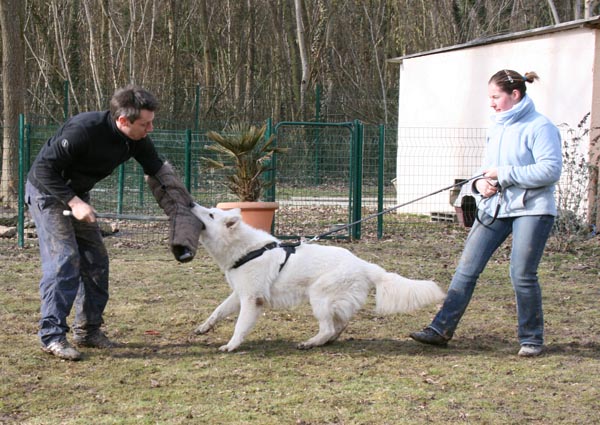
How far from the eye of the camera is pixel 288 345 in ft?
17.4

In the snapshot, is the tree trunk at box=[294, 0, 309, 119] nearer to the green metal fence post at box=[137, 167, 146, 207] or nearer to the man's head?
the green metal fence post at box=[137, 167, 146, 207]

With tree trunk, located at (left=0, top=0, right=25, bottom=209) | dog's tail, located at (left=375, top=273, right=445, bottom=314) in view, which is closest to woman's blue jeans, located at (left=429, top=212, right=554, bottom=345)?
dog's tail, located at (left=375, top=273, right=445, bottom=314)

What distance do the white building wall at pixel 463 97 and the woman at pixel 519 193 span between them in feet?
25.6

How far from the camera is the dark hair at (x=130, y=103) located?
14.9 feet

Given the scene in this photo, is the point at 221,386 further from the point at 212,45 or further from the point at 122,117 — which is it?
the point at 212,45

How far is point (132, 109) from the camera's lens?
4.55 meters

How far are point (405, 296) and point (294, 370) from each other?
0.97m

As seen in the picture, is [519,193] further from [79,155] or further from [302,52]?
[302,52]

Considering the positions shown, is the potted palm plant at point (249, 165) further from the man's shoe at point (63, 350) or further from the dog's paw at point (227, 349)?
the man's shoe at point (63, 350)

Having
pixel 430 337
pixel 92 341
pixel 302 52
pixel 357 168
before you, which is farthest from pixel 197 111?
pixel 430 337

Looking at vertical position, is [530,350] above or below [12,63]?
below

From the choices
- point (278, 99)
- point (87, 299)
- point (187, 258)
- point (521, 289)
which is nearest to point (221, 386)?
point (187, 258)

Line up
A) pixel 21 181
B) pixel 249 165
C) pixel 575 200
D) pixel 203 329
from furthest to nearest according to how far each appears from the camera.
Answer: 1. pixel 575 200
2. pixel 249 165
3. pixel 21 181
4. pixel 203 329

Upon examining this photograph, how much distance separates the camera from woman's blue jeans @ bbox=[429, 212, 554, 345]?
15.4 feet
